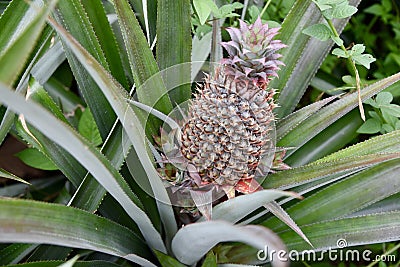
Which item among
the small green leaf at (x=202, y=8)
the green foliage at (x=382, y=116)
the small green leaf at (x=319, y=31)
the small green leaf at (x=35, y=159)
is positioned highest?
the small green leaf at (x=202, y=8)

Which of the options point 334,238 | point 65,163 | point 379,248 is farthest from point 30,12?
point 379,248

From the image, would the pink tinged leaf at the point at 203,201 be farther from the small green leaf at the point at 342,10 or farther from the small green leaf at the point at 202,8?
the small green leaf at the point at 342,10

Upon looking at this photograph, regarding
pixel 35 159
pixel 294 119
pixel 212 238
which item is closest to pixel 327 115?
pixel 294 119

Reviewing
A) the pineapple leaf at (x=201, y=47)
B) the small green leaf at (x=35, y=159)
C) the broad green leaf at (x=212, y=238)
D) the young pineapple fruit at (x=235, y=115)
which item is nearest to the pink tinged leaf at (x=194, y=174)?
the young pineapple fruit at (x=235, y=115)

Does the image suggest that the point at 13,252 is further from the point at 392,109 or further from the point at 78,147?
the point at 392,109

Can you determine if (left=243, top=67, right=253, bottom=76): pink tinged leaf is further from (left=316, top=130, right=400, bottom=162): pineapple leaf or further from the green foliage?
the green foliage

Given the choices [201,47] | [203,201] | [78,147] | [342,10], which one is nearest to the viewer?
[78,147]

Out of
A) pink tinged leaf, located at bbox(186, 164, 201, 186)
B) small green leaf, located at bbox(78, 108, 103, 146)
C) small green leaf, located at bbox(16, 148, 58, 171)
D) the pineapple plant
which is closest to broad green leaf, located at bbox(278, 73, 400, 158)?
the pineapple plant
